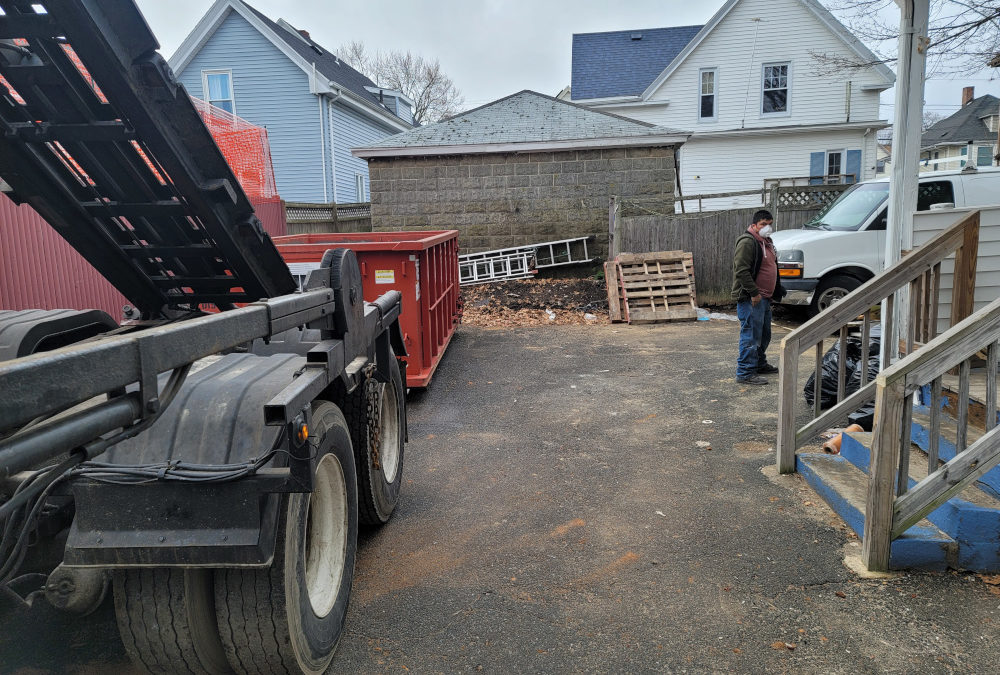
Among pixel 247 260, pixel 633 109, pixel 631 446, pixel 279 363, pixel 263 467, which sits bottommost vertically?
pixel 631 446

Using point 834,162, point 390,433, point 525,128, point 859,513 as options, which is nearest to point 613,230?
point 525,128

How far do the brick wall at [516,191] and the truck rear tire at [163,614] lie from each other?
1315 centimetres

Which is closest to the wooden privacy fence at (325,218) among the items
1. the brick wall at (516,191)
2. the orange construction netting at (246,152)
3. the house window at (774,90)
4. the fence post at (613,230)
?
the orange construction netting at (246,152)

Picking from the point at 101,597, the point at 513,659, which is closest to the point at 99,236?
the point at 101,597

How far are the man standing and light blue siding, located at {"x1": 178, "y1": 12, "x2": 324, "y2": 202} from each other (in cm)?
1828

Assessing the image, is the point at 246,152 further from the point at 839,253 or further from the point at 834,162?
the point at 834,162

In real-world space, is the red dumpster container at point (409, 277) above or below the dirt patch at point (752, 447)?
above

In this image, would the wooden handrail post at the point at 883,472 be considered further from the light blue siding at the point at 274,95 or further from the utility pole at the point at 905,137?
the light blue siding at the point at 274,95

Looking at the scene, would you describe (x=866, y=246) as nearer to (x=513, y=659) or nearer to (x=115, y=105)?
(x=513, y=659)

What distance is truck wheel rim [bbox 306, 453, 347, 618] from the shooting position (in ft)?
9.36

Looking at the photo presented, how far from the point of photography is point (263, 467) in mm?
2289

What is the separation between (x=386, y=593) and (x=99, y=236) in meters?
2.26

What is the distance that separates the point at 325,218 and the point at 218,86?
1016 cm

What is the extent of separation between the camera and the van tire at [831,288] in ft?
33.3
